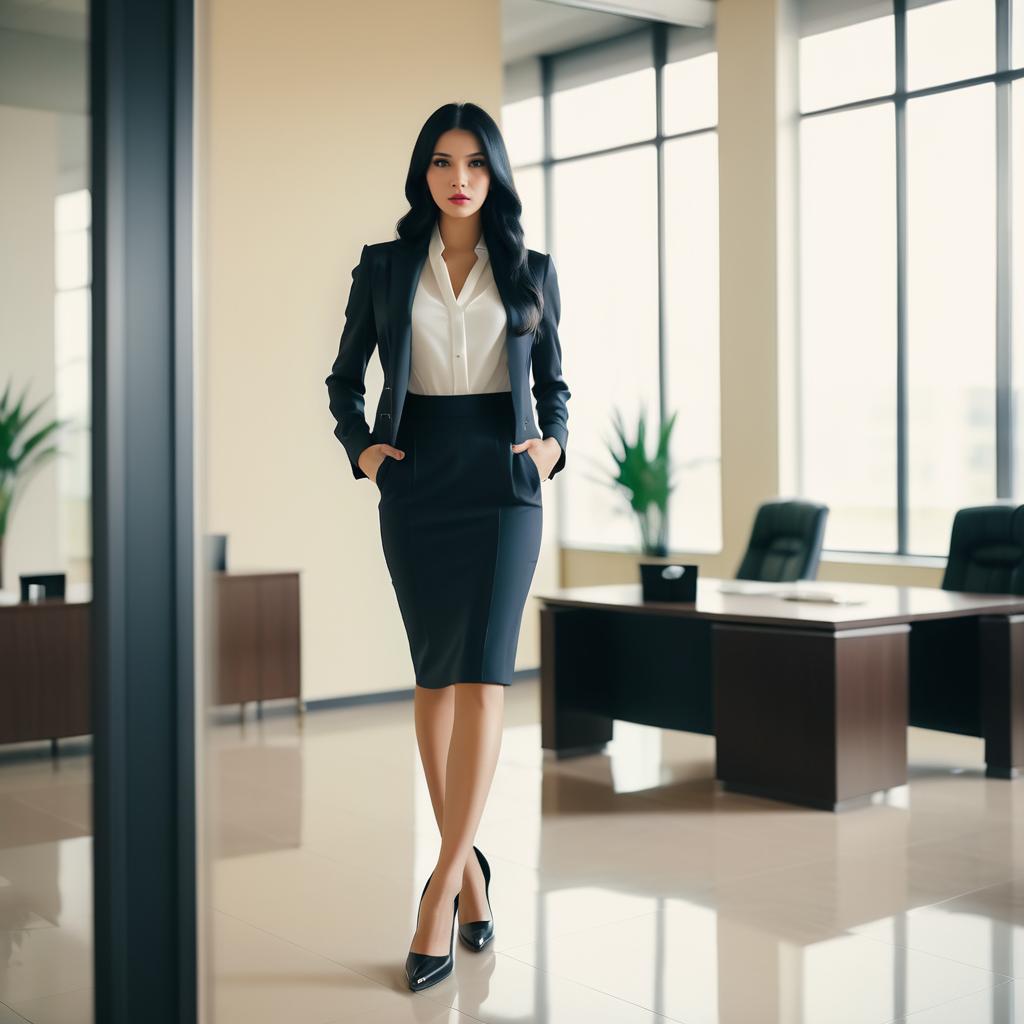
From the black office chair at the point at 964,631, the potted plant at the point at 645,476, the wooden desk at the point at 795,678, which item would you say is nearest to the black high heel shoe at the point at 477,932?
the wooden desk at the point at 795,678

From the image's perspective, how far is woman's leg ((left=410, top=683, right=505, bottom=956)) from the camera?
275 cm

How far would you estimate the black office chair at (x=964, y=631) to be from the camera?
4930mm

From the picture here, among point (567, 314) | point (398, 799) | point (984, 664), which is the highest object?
point (567, 314)

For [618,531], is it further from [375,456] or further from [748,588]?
[375,456]

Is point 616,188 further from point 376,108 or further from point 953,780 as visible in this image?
point 953,780

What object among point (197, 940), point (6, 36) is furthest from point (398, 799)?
point (6, 36)

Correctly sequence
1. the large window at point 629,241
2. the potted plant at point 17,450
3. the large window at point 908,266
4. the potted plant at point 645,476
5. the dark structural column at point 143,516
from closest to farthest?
the dark structural column at point 143,516
the potted plant at point 17,450
the large window at point 908,266
the potted plant at point 645,476
the large window at point 629,241

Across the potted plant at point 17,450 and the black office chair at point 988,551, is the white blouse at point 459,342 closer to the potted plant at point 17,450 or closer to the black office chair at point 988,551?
the potted plant at point 17,450

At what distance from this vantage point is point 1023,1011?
8.58 feet

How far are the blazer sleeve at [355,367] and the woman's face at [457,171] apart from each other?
205mm

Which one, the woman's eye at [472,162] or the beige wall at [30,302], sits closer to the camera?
the beige wall at [30,302]

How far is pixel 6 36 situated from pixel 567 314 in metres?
6.86

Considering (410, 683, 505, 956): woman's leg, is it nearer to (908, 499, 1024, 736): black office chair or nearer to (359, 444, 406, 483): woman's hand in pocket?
(359, 444, 406, 483): woman's hand in pocket

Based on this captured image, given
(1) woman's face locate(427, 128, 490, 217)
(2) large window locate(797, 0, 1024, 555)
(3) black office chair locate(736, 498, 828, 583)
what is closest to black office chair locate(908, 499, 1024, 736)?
(3) black office chair locate(736, 498, 828, 583)
